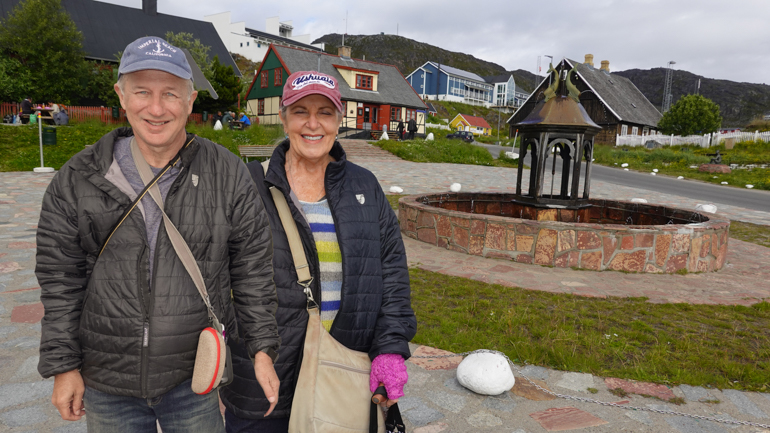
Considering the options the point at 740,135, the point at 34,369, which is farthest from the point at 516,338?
the point at 740,135

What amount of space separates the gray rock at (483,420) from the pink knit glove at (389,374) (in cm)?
127

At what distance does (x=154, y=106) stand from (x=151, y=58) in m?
0.15

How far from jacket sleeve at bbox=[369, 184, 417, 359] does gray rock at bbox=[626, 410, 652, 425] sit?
73.1 inches

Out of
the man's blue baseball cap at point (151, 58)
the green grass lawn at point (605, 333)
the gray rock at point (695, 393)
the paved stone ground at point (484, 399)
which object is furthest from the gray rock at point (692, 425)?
the man's blue baseball cap at point (151, 58)

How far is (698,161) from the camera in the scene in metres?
27.0

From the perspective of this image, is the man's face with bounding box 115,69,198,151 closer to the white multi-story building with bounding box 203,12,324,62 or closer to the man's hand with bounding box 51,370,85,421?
the man's hand with bounding box 51,370,85,421

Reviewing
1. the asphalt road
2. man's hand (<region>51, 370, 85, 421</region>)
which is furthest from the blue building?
man's hand (<region>51, 370, 85, 421</region>)

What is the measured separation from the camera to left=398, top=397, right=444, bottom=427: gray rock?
2.83 m

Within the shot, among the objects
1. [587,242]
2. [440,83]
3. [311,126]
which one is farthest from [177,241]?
[440,83]

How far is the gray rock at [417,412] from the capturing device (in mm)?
2832

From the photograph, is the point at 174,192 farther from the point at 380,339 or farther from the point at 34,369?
the point at 34,369

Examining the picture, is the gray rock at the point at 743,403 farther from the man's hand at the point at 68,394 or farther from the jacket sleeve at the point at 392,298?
the man's hand at the point at 68,394

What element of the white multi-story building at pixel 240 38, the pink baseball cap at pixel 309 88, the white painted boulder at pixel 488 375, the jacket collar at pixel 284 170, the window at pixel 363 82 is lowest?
the white painted boulder at pixel 488 375

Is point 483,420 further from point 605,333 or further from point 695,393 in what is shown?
point 605,333
